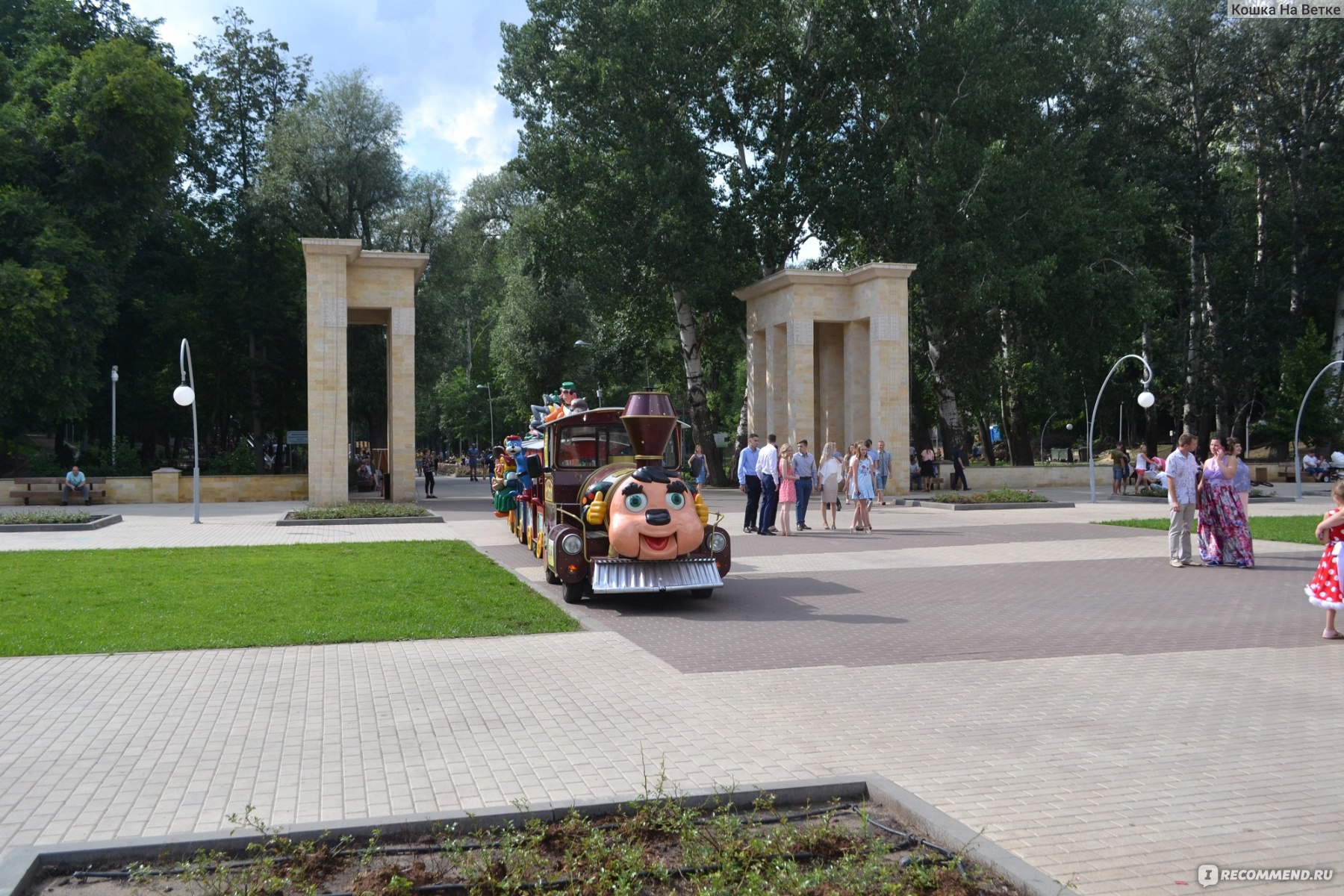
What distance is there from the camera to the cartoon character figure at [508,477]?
18953 mm

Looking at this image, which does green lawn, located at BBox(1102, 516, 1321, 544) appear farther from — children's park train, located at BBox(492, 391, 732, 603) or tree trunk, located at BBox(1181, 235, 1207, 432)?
tree trunk, located at BBox(1181, 235, 1207, 432)

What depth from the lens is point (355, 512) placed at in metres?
25.5

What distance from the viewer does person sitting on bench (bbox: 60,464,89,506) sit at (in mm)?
31000

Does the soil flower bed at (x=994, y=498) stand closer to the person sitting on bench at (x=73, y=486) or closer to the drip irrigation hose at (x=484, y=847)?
the drip irrigation hose at (x=484, y=847)

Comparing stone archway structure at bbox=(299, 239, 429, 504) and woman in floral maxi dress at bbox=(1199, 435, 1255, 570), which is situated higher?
stone archway structure at bbox=(299, 239, 429, 504)

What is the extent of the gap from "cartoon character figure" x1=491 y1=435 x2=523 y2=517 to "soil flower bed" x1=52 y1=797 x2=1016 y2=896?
1386 centimetres

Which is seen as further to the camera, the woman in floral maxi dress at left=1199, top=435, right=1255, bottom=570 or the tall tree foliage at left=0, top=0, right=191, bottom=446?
the tall tree foliage at left=0, top=0, right=191, bottom=446

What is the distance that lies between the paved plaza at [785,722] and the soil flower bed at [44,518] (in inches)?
659

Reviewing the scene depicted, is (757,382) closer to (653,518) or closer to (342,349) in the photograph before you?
(342,349)

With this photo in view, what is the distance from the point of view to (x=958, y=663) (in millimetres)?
8656

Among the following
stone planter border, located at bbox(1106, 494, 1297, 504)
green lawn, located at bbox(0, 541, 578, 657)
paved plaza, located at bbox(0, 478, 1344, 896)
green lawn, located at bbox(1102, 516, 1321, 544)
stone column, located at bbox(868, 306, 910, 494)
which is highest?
stone column, located at bbox(868, 306, 910, 494)

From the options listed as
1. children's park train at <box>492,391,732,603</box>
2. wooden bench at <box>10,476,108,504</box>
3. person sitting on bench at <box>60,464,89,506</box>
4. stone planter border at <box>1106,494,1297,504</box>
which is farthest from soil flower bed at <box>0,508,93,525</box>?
stone planter border at <box>1106,494,1297,504</box>

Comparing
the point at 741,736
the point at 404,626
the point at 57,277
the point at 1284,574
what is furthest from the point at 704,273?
the point at 741,736

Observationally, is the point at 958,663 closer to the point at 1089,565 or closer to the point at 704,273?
the point at 1089,565
